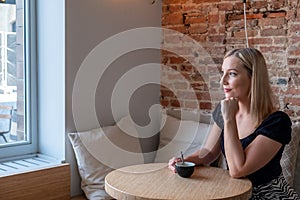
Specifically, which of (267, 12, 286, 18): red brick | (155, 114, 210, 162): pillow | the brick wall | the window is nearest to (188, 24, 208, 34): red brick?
the brick wall

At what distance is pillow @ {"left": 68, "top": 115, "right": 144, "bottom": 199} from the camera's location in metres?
2.76

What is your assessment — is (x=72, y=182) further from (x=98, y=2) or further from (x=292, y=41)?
(x=292, y=41)

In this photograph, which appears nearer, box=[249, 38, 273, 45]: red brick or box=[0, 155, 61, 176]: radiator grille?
box=[0, 155, 61, 176]: radiator grille

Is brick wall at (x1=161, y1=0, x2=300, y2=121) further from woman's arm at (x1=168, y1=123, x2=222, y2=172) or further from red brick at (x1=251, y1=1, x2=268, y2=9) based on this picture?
woman's arm at (x1=168, y1=123, x2=222, y2=172)

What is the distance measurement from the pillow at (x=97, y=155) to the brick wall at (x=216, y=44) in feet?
2.41

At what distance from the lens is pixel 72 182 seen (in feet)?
9.30

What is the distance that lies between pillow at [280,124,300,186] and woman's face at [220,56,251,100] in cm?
65

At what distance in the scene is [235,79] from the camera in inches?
84.0

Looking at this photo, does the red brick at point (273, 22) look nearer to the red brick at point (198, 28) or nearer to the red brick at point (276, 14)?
the red brick at point (276, 14)

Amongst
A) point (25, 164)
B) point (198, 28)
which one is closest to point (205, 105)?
point (198, 28)

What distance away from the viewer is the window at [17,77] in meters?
2.78

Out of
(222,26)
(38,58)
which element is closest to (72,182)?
(38,58)

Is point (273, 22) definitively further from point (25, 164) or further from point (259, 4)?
point (25, 164)

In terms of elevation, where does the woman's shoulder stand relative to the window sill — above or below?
above
